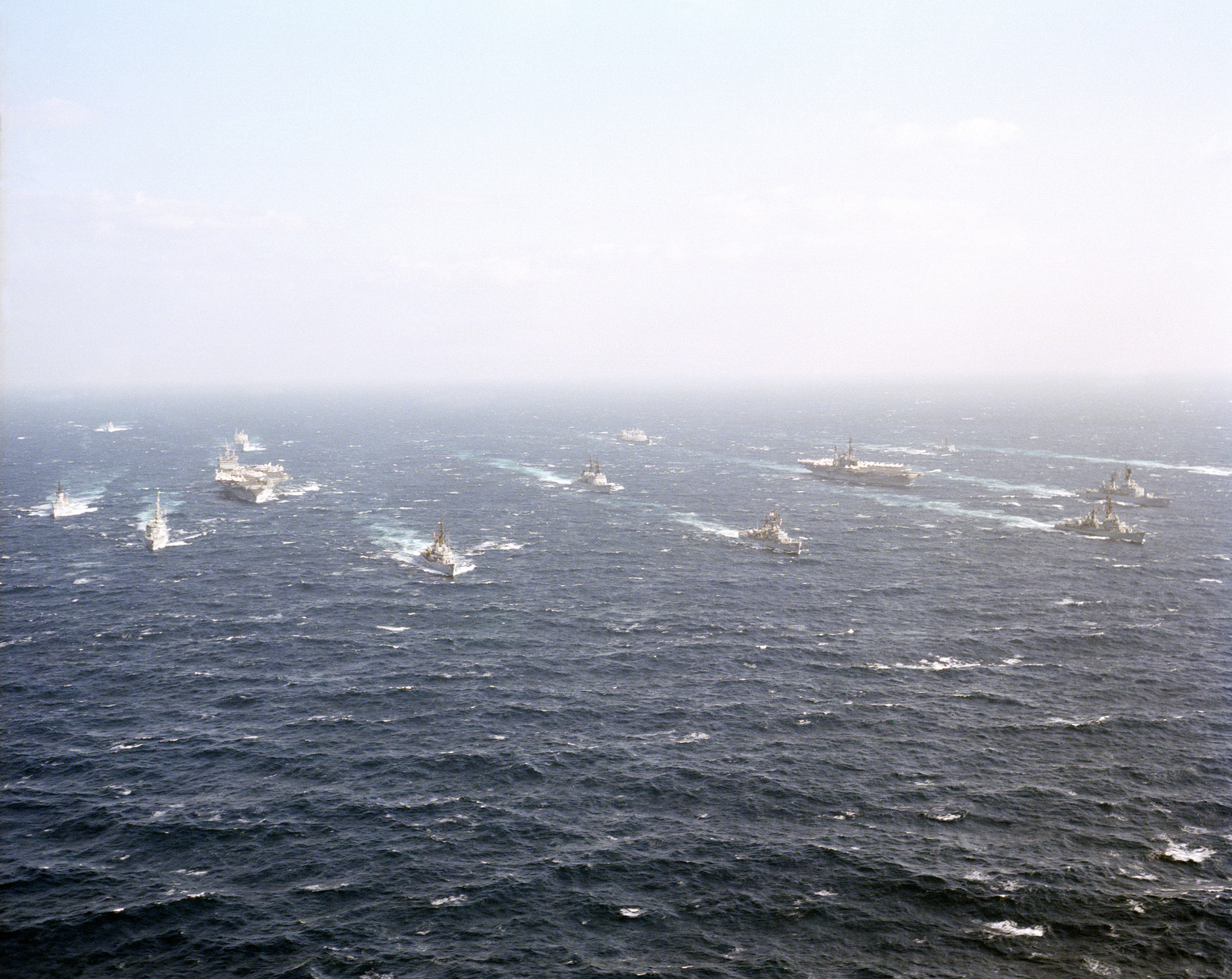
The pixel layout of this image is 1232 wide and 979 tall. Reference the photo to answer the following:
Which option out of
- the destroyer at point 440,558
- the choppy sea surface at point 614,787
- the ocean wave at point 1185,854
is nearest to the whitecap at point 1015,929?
the choppy sea surface at point 614,787

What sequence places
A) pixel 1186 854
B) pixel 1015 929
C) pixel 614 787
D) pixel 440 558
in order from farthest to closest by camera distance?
pixel 440 558 → pixel 614 787 → pixel 1186 854 → pixel 1015 929

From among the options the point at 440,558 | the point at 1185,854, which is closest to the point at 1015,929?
the point at 1185,854

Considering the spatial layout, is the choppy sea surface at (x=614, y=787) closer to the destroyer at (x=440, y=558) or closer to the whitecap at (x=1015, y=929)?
the whitecap at (x=1015, y=929)

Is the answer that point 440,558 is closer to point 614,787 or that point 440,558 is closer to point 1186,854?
point 614,787

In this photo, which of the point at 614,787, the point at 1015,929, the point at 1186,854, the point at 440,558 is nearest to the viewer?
the point at 1015,929

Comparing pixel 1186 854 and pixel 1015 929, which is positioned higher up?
pixel 1186 854

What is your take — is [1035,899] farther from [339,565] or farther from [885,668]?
[339,565]
